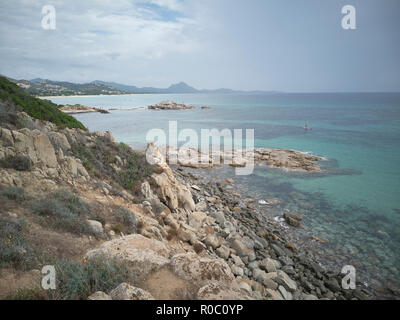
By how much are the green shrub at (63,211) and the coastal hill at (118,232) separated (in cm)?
3

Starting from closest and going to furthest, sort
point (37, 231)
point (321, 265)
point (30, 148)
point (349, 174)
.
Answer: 1. point (37, 231)
2. point (30, 148)
3. point (321, 265)
4. point (349, 174)

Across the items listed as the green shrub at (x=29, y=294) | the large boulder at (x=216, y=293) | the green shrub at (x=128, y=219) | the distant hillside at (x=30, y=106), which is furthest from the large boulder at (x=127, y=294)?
the distant hillside at (x=30, y=106)

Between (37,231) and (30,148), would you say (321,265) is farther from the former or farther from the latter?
(30,148)

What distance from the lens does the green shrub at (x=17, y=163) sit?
23.5 ft

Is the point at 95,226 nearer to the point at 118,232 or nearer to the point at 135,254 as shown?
the point at 118,232

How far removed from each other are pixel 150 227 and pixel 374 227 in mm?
13604

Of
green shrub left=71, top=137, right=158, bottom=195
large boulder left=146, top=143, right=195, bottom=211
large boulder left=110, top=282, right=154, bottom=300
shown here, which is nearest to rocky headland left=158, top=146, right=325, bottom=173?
large boulder left=146, top=143, right=195, bottom=211

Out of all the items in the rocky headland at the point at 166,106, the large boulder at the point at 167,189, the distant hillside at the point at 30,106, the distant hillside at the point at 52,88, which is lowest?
the large boulder at the point at 167,189

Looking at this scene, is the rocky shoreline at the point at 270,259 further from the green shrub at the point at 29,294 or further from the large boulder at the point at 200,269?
the green shrub at the point at 29,294

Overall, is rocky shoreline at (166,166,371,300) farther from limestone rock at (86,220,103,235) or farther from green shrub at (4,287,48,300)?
green shrub at (4,287,48,300)

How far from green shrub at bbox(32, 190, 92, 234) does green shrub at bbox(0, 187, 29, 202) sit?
0.40 meters

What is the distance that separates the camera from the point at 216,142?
1407 inches

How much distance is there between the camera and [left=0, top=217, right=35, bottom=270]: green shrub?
4234mm
